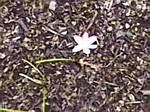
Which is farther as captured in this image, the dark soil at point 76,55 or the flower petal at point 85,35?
the flower petal at point 85,35

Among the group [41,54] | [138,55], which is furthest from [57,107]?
[138,55]

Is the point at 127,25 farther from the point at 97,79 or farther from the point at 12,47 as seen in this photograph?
the point at 12,47

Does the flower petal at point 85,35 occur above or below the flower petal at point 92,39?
above

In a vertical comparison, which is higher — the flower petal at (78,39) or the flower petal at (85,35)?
the flower petal at (85,35)

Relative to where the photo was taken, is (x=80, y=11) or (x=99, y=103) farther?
(x=80, y=11)
